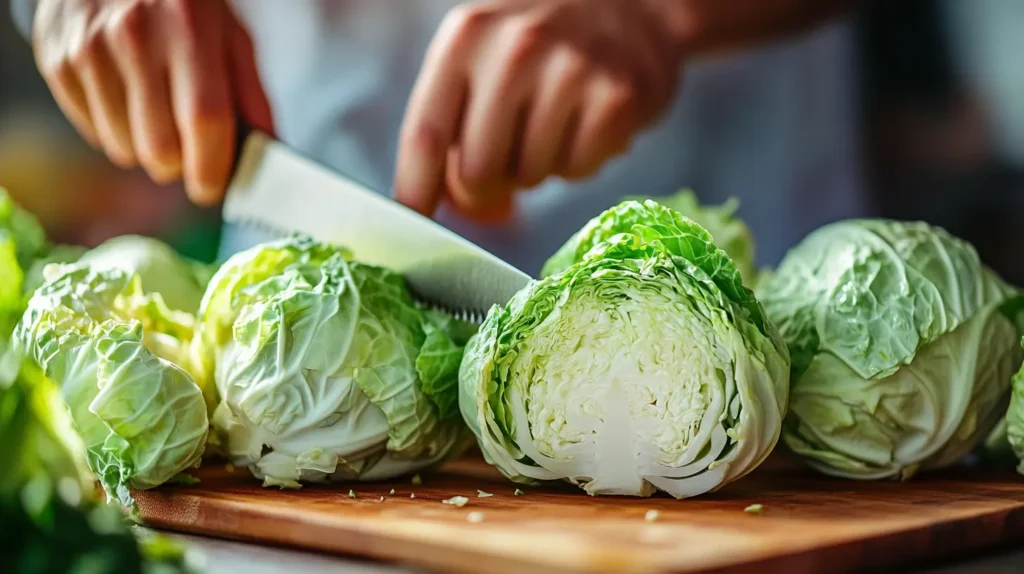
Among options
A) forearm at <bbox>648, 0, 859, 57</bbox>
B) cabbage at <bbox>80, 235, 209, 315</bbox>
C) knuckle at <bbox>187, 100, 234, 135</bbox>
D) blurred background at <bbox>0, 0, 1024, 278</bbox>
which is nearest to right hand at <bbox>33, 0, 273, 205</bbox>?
knuckle at <bbox>187, 100, 234, 135</bbox>

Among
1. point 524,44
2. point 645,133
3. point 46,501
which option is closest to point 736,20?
point 645,133

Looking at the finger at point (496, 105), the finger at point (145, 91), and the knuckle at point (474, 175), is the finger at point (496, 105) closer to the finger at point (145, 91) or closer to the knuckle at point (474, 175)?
the knuckle at point (474, 175)

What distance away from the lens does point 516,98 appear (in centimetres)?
241

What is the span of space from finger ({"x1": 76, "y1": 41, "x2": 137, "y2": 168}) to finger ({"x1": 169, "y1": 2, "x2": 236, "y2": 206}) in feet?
0.66

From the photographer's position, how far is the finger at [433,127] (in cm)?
235

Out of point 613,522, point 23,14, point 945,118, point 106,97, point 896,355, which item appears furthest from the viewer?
point 23,14

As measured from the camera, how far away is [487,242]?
2.83 m

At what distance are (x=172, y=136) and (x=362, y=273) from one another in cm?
88

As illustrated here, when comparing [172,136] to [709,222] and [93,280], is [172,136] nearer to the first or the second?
[93,280]

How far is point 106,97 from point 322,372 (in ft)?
4.01

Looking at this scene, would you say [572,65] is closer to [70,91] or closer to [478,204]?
[478,204]

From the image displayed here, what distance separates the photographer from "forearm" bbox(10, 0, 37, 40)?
9.55ft

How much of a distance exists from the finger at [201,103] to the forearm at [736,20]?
3.74ft

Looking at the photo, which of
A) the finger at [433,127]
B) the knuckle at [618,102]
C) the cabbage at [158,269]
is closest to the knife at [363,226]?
the cabbage at [158,269]
